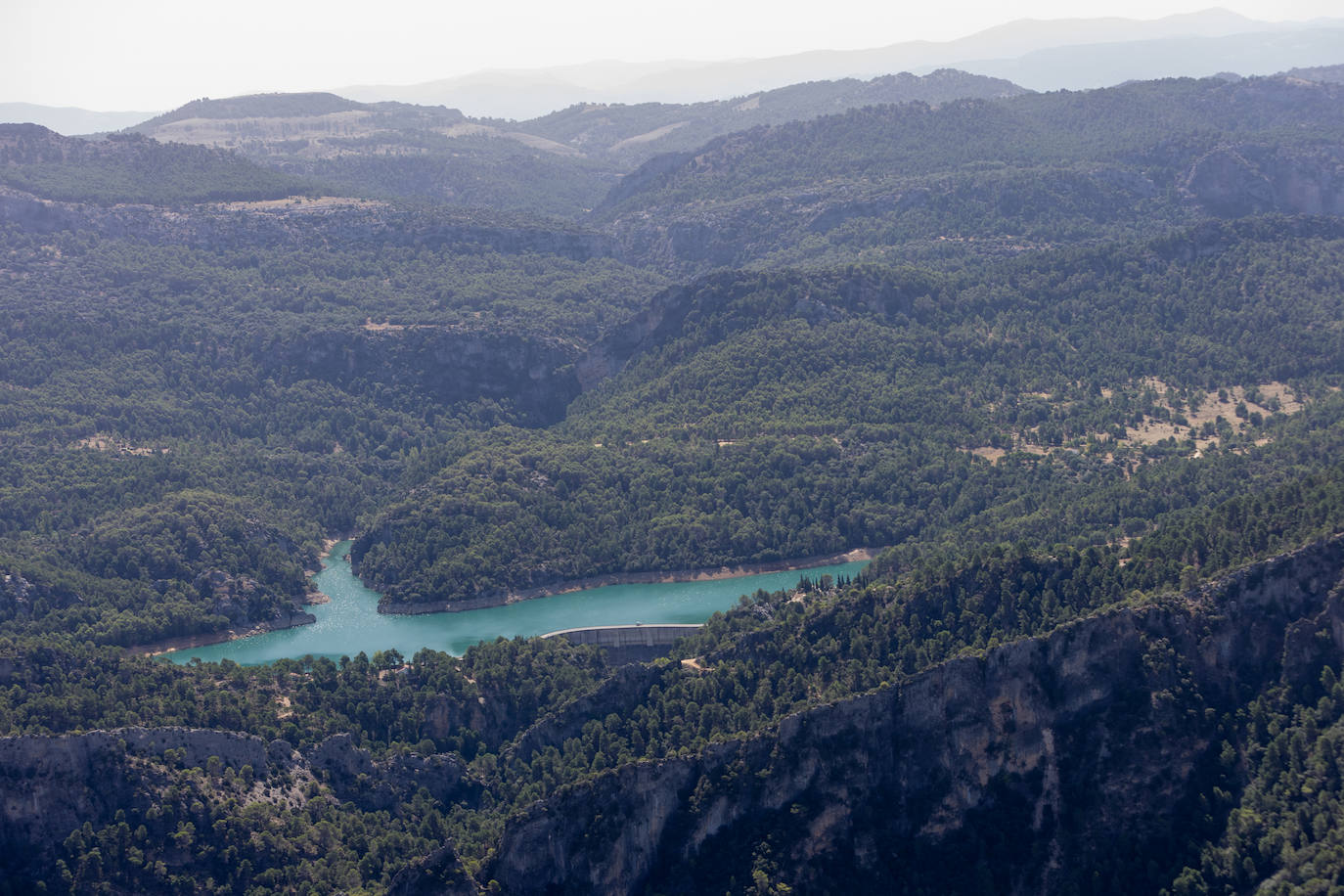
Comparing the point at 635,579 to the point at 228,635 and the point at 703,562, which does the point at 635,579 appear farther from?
the point at 228,635

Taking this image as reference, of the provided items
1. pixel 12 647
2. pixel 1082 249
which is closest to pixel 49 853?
pixel 12 647

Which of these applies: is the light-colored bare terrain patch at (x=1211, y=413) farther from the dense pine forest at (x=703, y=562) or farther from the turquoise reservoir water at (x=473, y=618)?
the turquoise reservoir water at (x=473, y=618)

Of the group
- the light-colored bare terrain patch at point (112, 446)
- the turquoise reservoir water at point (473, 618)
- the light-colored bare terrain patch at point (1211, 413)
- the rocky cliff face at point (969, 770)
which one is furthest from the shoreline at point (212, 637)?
the light-colored bare terrain patch at point (1211, 413)

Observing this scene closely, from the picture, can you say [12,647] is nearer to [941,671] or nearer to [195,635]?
[195,635]

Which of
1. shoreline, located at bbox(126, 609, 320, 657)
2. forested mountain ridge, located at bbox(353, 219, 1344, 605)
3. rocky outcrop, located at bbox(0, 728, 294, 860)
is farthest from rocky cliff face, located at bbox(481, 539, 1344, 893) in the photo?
forested mountain ridge, located at bbox(353, 219, 1344, 605)

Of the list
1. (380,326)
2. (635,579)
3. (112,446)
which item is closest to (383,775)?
(635,579)

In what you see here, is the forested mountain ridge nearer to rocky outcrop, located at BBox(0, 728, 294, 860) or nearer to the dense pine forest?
the dense pine forest
